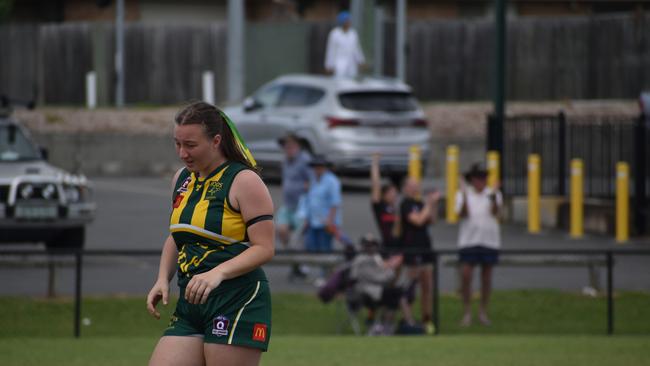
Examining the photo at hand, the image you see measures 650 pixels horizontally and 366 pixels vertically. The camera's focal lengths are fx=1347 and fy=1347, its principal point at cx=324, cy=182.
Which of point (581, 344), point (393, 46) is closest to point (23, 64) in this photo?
point (393, 46)

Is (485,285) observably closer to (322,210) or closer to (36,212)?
(322,210)

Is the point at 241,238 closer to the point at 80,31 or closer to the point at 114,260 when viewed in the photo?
the point at 114,260

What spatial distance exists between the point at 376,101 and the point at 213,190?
707 inches

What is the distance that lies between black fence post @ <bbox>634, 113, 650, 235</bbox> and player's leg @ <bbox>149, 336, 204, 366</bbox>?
1458cm

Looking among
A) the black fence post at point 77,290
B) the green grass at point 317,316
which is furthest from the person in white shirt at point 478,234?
the black fence post at point 77,290

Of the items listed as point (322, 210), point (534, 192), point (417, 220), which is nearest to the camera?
point (417, 220)

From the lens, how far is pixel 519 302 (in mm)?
14320

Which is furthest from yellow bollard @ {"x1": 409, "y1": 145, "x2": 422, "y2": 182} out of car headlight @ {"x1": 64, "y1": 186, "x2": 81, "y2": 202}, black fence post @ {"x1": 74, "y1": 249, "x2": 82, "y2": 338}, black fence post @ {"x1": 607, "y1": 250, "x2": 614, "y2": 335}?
black fence post @ {"x1": 74, "y1": 249, "x2": 82, "y2": 338}

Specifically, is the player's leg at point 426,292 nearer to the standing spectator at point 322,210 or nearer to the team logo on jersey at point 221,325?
the standing spectator at point 322,210

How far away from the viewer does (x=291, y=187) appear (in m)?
16.7

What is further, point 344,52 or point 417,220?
point 344,52

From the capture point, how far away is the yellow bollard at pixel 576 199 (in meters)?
19.7

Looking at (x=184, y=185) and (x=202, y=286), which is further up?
(x=184, y=185)

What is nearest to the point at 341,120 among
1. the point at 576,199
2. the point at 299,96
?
the point at 299,96
